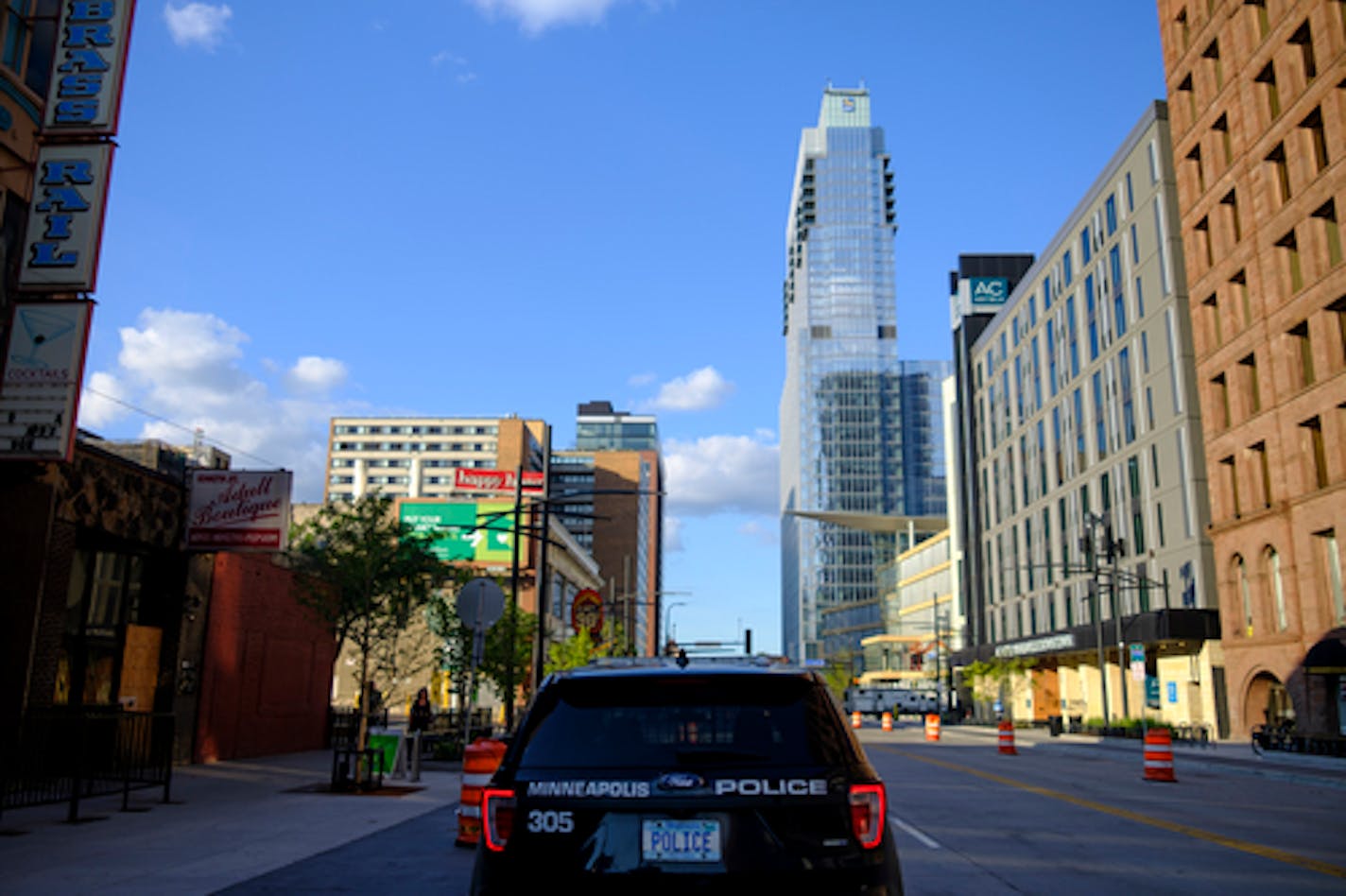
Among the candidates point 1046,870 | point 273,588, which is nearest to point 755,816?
point 1046,870

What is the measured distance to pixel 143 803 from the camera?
15.4 meters

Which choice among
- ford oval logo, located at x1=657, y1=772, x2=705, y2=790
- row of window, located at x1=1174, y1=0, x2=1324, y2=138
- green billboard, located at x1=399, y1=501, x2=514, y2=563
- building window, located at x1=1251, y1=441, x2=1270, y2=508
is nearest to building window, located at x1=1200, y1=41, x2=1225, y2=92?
row of window, located at x1=1174, y1=0, x2=1324, y2=138

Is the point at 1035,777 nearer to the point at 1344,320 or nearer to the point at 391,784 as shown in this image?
the point at 391,784

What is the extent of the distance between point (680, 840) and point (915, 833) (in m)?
9.33

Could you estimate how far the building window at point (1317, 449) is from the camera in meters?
36.3

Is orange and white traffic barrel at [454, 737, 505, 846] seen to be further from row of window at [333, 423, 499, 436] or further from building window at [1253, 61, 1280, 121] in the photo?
row of window at [333, 423, 499, 436]

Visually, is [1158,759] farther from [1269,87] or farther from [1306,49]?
[1269,87]

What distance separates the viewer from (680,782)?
447cm

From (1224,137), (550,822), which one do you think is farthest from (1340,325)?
(550,822)

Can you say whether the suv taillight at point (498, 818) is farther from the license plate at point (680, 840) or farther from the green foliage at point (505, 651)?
the green foliage at point (505, 651)

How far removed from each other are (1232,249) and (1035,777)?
90.0 feet

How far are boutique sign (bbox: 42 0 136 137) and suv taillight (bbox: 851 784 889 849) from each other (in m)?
14.8

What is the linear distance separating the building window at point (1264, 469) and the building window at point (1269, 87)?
11871mm

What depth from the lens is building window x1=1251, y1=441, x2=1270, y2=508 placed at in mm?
39969
